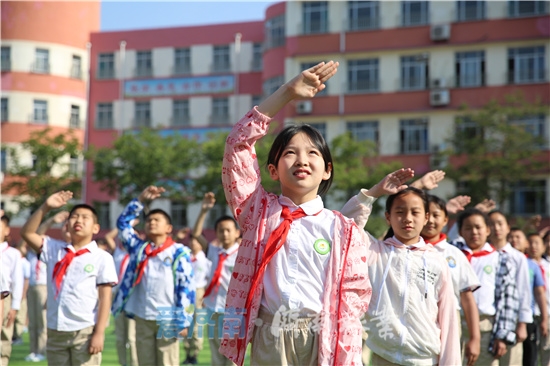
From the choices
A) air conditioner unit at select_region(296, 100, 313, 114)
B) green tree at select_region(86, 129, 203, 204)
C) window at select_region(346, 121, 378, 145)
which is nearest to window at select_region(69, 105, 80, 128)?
green tree at select_region(86, 129, 203, 204)

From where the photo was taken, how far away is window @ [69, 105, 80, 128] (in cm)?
3466

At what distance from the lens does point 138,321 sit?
750 centimetres

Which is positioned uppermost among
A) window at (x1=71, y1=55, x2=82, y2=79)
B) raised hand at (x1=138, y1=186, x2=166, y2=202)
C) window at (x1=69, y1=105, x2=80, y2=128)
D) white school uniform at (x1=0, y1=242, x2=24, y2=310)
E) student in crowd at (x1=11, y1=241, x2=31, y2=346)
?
window at (x1=71, y1=55, x2=82, y2=79)

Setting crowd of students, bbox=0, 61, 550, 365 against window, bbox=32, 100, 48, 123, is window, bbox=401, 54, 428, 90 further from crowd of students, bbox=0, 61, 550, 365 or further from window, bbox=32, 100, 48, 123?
crowd of students, bbox=0, 61, 550, 365

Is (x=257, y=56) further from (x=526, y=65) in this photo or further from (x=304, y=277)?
(x=304, y=277)

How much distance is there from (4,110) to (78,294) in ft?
96.4

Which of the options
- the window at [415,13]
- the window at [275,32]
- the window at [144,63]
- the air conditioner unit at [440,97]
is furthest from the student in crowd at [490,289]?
the window at [144,63]

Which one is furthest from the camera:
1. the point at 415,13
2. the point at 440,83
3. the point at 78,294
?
the point at 415,13

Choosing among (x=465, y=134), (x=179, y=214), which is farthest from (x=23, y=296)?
(x=179, y=214)

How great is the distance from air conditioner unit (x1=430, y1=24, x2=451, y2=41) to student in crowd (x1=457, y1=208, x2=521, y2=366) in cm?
2211

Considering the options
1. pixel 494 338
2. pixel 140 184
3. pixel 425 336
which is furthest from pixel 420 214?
pixel 140 184

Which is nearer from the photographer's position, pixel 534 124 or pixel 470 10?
pixel 534 124

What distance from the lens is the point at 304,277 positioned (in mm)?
3477

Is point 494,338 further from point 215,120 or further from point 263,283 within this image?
point 215,120
